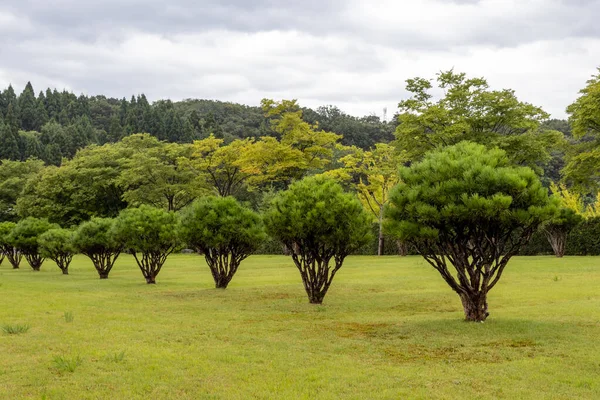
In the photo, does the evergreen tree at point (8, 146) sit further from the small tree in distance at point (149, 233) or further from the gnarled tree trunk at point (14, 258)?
the small tree in distance at point (149, 233)

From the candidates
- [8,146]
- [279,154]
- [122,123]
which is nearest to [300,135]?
[279,154]

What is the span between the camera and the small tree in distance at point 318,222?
16.1 meters

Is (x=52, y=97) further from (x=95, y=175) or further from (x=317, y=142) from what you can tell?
(x=317, y=142)

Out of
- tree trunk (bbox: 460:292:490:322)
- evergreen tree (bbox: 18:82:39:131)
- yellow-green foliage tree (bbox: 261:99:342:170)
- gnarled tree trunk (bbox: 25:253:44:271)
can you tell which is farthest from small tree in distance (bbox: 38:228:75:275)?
evergreen tree (bbox: 18:82:39:131)

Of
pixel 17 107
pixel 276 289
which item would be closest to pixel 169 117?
pixel 17 107

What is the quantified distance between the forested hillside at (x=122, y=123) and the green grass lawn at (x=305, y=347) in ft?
233

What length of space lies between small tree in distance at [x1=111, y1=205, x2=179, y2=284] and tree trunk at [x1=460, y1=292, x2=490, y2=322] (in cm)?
1489

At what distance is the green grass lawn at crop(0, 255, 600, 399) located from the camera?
7215 mm

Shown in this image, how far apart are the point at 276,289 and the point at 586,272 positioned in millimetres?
12578

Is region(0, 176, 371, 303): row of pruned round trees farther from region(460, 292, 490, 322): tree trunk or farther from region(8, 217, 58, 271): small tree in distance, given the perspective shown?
region(460, 292, 490, 322): tree trunk

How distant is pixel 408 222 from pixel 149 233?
51.3 feet

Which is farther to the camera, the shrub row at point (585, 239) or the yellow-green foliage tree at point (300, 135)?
the yellow-green foliage tree at point (300, 135)

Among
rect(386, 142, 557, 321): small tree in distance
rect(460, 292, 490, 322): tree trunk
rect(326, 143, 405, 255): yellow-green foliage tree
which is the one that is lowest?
rect(460, 292, 490, 322): tree trunk

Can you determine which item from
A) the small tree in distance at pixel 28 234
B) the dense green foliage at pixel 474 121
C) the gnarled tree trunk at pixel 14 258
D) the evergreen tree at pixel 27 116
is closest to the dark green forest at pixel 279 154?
the dense green foliage at pixel 474 121
